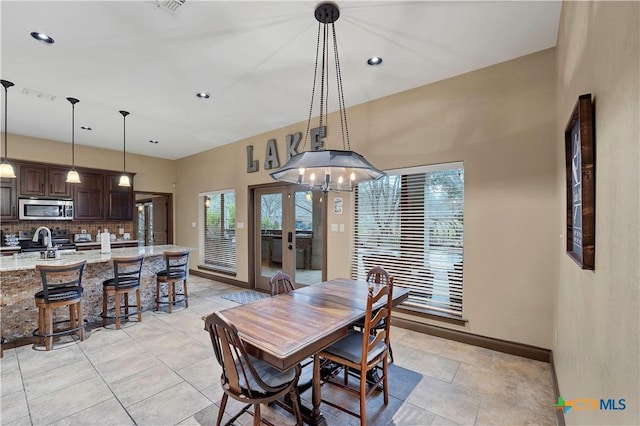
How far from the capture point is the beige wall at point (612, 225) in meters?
0.86

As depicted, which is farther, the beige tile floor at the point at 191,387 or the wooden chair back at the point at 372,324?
the beige tile floor at the point at 191,387

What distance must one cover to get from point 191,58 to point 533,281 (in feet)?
14.2

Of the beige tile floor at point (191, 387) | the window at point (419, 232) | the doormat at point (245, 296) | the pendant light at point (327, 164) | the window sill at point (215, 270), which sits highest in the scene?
the pendant light at point (327, 164)

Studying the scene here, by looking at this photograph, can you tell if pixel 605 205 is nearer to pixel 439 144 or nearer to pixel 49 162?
pixel 439 144

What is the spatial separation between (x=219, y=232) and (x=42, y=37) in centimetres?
466

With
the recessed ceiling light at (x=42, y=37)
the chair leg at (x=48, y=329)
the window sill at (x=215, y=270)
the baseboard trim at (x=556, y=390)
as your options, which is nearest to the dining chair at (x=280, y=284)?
the baseboard trim at (x=556, y=390)

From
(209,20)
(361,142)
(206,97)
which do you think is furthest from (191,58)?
(361,142)

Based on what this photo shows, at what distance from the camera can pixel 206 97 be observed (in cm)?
407

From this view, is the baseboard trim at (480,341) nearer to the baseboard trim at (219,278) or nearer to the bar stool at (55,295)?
the baseboard trim at (219,278)

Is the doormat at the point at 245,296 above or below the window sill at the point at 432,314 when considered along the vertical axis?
below

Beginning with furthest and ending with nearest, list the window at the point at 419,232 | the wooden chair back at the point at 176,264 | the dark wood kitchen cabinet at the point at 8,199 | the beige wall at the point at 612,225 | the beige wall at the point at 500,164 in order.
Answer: the dark wood kitchen cabinet at the point at 8,199
the wooden chair back at the point at 176,264
the window at the point at 419,232
the beige wall at the point at 500,164
the beige wall at the point at 612,225

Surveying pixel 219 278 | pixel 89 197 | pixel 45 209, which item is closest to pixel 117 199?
pixel 89 197

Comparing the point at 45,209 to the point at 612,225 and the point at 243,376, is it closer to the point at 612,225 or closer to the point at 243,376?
the point at 243,376

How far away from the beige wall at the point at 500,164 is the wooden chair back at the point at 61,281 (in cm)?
408
